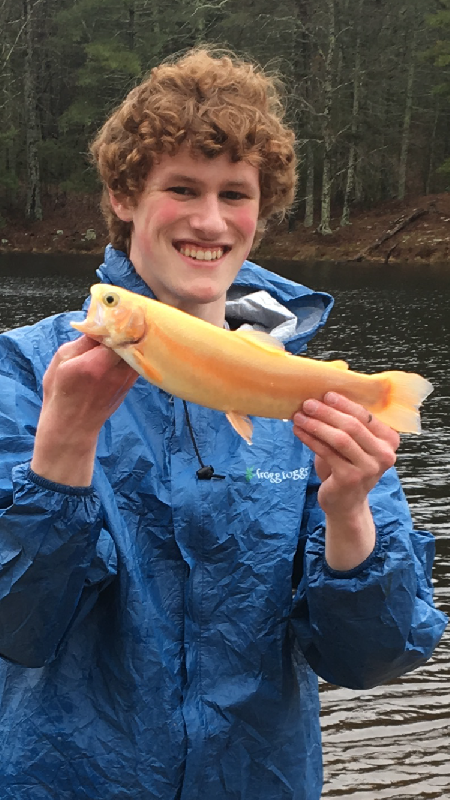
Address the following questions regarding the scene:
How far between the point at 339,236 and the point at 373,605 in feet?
160

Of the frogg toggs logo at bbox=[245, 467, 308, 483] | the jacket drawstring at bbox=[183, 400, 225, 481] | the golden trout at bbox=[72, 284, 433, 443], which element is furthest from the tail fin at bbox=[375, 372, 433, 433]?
the jacket drawstring at bbox=[183, 400, 225, 481]

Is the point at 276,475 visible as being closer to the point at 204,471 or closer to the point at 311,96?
A: the point at 204,471

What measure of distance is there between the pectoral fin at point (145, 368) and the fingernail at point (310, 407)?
45 cm

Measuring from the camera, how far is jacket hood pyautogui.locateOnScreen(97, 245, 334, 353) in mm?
3396

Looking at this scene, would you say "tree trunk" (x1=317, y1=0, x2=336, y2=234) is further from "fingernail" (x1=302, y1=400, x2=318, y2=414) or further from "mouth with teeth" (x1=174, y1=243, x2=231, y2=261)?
"fingernail" (x1=302, y1=400, x2=318, y2=414)

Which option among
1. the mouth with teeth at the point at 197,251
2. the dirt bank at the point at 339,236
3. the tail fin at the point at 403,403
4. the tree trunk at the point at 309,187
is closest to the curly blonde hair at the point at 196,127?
the mouth with teeth at the point at 197,251

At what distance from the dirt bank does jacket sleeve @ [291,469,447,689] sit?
43217 millimetres

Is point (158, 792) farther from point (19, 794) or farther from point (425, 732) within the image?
point (425, 732)

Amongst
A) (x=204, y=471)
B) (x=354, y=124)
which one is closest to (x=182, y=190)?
(x=204, y=471)

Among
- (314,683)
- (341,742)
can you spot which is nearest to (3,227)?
(341,742)

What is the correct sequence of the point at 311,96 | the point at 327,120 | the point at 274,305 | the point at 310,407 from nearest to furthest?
the point at 310,407
the point at 274,305
the point at 327,120
the point at 311,96

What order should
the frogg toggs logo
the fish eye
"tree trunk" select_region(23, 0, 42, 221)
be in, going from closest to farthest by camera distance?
the fish eye → the frogg toggs logo → "tree trunk" select_region(23, 0, 42, 221)

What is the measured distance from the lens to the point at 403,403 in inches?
107

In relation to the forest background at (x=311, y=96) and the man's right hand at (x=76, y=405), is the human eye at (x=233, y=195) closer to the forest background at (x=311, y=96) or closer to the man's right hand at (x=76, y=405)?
the man's right hand at (x=76, y=405)
